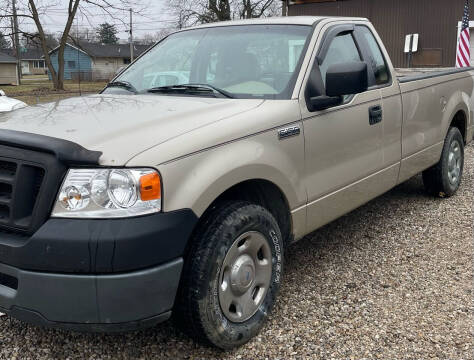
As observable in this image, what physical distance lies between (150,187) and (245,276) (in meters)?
0.83

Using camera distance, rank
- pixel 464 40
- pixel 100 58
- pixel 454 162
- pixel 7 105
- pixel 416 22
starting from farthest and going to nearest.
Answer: pixel 100 58 → pixel 416 22 → pixel 464 40 → pixel 7 105 → pixel 454 162

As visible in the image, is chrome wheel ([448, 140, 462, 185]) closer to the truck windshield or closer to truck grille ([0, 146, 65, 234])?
the truck windshield

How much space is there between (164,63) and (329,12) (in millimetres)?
16352

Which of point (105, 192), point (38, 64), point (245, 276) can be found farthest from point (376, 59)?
point (38, 64)

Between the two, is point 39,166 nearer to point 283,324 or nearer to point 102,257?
point 102,257

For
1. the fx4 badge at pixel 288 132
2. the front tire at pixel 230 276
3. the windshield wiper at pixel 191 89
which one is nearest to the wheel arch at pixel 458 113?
the fx4 badge at pixel 288 132

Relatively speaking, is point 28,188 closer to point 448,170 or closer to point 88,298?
point 88,298

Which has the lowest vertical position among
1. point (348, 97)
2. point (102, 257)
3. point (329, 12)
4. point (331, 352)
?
point (331, 352)

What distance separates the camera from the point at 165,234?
233 centimetres

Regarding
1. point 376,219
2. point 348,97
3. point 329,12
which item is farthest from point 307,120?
point 329,12

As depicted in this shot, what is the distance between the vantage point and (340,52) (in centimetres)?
392

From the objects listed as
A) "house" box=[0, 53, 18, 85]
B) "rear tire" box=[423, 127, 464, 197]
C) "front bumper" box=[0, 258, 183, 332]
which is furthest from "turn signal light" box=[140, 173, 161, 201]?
"house" box=[0, 53, 18, 85]

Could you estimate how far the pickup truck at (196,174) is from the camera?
7.47 feet

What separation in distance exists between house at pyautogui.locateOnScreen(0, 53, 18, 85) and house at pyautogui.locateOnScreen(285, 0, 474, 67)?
3961 cm
